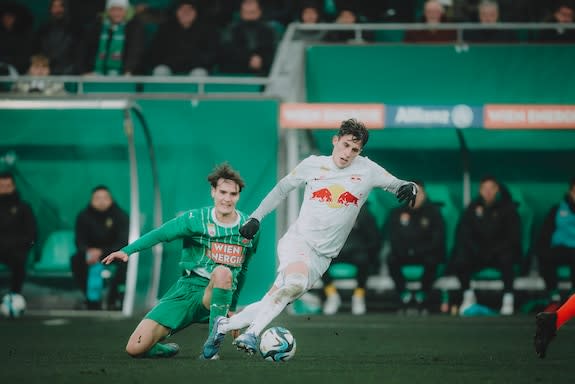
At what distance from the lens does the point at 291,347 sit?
7.14 meters

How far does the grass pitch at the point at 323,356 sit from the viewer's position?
6.22 m

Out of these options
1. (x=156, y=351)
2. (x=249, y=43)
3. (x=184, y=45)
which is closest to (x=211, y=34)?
(x=184, y=45)

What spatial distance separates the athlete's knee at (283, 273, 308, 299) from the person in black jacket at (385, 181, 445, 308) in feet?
19.5

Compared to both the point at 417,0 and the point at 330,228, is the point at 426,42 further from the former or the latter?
the point at 330,228

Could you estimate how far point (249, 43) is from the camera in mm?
14047

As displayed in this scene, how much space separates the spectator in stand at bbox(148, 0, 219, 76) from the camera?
549 inches

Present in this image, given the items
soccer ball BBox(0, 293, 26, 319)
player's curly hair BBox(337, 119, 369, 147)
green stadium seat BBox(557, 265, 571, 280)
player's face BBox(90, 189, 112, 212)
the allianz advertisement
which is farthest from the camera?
green stadium seat BBox(557, 265, 571, 280)

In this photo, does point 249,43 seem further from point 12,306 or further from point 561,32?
point 12,306

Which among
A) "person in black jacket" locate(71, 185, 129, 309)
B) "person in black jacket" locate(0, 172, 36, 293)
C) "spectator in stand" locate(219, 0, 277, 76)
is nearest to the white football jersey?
"person in black jacket" locate(71, 185, 129, 309)

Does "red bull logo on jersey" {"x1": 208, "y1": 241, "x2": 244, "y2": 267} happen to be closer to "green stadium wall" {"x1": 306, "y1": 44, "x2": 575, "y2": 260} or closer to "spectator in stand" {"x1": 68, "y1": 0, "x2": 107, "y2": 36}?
"green stadium wall" {"x1": 306, "y1": 44, "x2": 575, "y2": 260}

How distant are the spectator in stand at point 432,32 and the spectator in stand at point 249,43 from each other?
1692 mm

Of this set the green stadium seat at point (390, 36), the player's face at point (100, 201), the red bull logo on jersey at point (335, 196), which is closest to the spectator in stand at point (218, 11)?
the green stadium seat at point (390, 36)

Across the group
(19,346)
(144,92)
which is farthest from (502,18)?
(19,346)

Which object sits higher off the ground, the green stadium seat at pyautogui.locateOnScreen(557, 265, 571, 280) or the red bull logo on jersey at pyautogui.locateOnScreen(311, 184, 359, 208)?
the red bull logo on jersey at pyautogui.locateOnScreen(311, 184, 359, 208)
